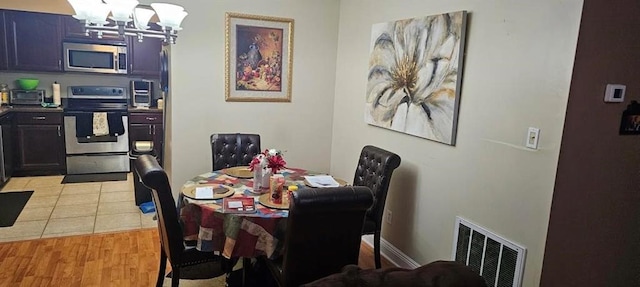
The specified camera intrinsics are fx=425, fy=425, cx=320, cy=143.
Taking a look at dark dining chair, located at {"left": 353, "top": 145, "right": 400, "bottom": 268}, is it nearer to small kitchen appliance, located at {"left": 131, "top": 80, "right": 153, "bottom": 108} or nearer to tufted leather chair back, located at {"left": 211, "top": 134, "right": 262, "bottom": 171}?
tufted leather chair back, located at {"left": 211, "top": 134, "right": 262, "bottom": 171}

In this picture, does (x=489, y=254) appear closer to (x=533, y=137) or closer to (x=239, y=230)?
(x=533, y=137)

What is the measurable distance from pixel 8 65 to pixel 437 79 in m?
5.15

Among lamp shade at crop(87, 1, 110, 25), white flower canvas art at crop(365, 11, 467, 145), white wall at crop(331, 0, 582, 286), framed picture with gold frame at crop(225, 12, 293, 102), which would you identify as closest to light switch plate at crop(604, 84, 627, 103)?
white wall at crop(331, 0, 582, 286)

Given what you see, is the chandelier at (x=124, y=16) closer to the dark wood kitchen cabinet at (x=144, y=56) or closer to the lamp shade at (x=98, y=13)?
the lamp shade at (x=98, y=13)

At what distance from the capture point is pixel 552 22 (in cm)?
203

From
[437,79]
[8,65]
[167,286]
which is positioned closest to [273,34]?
[437,79]

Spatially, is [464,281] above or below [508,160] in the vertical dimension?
below

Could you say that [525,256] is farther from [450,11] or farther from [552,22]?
[450,11]

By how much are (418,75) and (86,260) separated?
2738 millimetres

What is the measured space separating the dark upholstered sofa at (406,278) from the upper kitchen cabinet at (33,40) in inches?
210

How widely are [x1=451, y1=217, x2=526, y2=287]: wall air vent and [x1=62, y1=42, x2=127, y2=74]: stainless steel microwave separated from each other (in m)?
4.71

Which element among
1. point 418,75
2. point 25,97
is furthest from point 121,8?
point 25,97

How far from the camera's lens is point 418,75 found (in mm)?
2918

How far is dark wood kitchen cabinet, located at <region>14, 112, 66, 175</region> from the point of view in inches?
202
